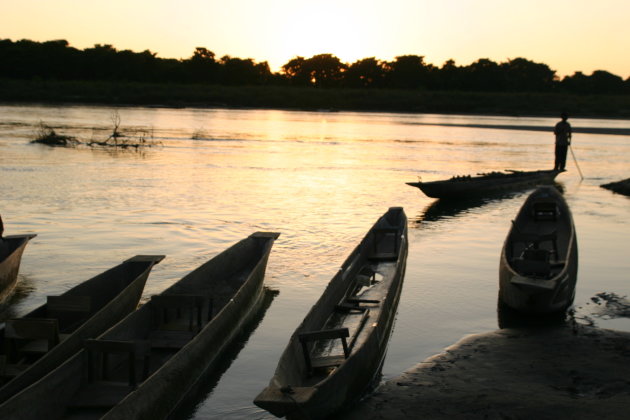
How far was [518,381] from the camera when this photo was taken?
7973mm

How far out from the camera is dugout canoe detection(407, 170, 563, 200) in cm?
2014

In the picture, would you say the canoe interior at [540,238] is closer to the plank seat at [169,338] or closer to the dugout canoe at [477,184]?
the dugout canoe at [477,184]

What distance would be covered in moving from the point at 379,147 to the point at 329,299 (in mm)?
34642

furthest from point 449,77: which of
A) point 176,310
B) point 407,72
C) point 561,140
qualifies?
point 176,310

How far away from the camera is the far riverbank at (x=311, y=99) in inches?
3374

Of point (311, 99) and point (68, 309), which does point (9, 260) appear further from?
point (311, 99)

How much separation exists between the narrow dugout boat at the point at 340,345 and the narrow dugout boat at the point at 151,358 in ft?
3.75

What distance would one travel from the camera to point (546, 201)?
569 inches

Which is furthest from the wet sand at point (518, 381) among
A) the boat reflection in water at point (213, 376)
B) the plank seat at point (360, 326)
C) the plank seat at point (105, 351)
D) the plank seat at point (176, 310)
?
the plank seat at point (176, 310)

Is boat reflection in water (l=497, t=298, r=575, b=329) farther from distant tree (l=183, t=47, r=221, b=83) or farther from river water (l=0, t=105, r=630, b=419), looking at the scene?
distant tree (l=183, t=47, r=221, b=83)

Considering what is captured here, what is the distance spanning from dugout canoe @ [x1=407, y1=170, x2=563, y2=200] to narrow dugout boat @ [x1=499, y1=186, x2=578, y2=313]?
531 cm

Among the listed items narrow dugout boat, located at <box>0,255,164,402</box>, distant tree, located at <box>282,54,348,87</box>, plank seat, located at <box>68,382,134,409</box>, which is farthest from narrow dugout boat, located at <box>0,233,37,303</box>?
distant tree, located at <box>282,54,348,87</box>

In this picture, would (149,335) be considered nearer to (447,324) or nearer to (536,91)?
(447,324)

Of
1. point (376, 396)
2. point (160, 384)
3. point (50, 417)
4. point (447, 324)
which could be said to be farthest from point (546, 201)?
point (50, 417)
